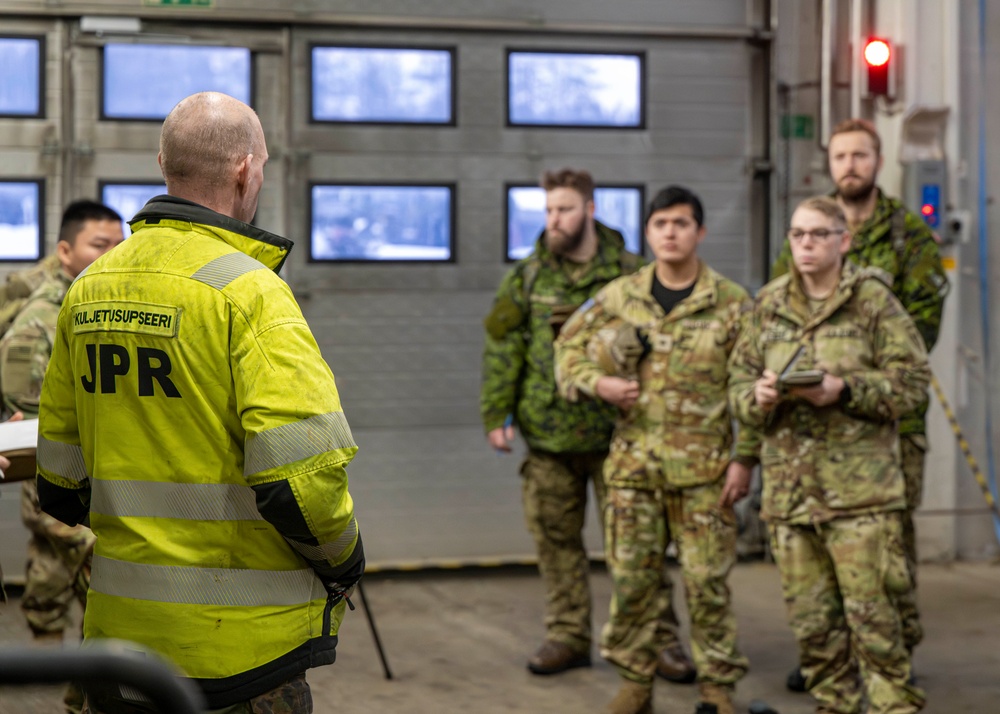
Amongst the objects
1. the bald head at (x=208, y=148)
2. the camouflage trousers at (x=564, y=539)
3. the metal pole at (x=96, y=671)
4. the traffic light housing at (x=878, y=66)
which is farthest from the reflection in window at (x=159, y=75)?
the metal pole at (x=96, y=671)

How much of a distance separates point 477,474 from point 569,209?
2.33 meters

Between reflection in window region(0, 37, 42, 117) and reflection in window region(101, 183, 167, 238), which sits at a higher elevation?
reflection in window region(0, 37, 42, 117)

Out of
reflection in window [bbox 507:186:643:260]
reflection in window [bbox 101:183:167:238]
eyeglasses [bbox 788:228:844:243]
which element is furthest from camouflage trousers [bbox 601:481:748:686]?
reflection in window [bbox 101:183:167:238]

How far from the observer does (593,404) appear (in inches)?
208

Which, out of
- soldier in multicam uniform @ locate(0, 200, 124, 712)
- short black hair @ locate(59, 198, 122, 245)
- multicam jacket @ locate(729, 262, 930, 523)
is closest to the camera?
multicam jacket @ locate(729, 262, 930, 523)

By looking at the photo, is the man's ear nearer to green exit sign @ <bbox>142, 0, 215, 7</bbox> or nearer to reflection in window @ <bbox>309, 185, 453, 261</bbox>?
reflection in window @ <bbox>309, 185, 453, 261</bbox>

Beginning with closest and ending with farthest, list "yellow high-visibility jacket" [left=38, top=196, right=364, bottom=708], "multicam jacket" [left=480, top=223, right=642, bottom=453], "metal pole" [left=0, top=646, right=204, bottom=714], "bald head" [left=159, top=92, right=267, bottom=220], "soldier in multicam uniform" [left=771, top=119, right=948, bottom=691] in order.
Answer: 1. "metal pole" [left=0, top=646, right=204, bottom=714]
2. "yellow high-visibility jacket" [left=38, top=196, right=364, bottom=708]
3. "bald head" [left=159, top=92, right=267, bottom=220]
4. "soldier in multicam uniform" [left=771, top=119, right=948, bottom=691]
5. "multicam jacket" [left=480, top=223, right=642, bottom=453]

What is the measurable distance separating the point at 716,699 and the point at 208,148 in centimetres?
301

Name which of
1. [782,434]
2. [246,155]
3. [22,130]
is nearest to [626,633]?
[782,434]

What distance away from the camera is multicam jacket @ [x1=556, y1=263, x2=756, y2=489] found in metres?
4.51

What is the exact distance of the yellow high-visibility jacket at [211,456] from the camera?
2.21 metres

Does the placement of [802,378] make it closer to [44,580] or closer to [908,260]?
[908,260]

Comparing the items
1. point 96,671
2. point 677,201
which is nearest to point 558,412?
point 677,201

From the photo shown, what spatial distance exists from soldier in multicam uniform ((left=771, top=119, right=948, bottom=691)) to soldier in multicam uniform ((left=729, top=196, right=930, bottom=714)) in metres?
0.70
